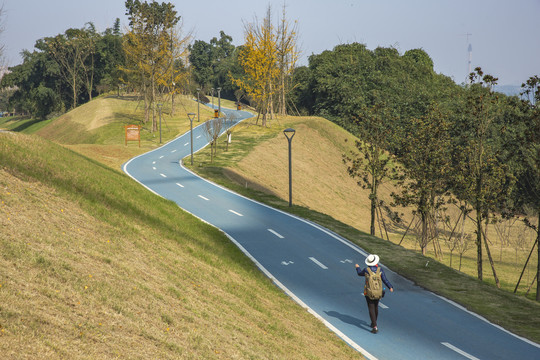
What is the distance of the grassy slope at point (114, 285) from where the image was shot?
25.7ft

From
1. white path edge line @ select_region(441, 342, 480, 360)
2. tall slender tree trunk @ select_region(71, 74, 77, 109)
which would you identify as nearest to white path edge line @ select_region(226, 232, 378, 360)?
white path edge line @ select_region(441, 342, 480, 360)

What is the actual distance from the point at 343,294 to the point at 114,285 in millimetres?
8923

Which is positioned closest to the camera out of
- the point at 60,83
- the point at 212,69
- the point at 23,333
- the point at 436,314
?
the point at 23,333

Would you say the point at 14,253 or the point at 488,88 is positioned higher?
the point at 488,88

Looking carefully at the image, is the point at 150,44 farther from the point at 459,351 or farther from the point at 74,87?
the point at 459,351

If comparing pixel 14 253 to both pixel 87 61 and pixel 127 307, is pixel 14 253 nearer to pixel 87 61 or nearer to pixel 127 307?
pixel 127 307

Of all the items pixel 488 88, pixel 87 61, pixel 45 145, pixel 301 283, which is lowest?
pixel 301 283

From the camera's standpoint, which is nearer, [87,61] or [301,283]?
[301,283]

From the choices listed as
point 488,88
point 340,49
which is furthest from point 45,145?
point 340,49

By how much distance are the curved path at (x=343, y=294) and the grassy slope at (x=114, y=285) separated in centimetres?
112

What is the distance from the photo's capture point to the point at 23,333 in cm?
712

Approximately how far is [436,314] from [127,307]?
980cm

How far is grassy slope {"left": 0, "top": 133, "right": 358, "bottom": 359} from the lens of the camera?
784 centimetres

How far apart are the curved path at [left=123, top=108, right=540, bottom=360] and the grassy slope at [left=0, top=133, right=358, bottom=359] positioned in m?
1.12
